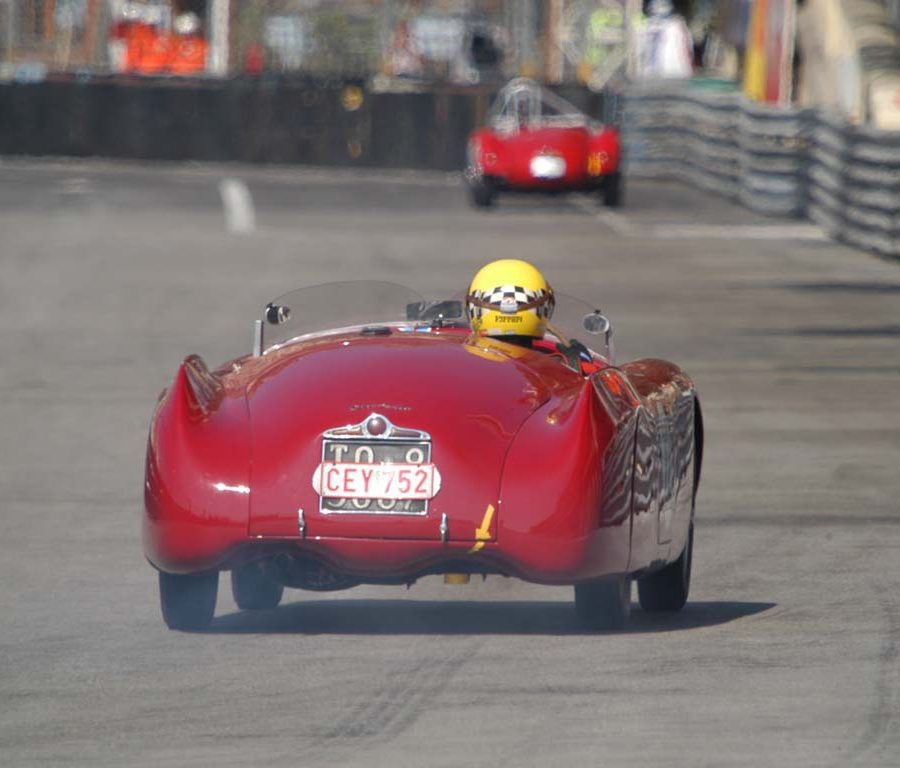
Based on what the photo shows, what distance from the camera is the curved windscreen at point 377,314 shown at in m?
8.13

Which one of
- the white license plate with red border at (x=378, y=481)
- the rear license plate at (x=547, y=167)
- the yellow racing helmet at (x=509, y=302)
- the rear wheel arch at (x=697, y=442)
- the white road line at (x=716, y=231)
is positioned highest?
the yellow racing helmet at (x=509, y=302)

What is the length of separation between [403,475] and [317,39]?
42.6 metres

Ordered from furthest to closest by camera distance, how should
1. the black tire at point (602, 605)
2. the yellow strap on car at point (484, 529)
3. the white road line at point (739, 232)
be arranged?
the white road line at point (739, 232) → the black tire at point (602, 605) → the yellow strap on car at point (484, 529)

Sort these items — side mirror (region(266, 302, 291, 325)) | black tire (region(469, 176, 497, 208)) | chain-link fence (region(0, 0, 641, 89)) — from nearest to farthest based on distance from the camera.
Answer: side mirror (region(266, 302, 291, 325))
black tire (region(469, 176, 497, 208))
chain-link fence (region(0, 0, 641, 89))

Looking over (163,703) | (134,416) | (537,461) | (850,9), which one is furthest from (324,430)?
(850,9)

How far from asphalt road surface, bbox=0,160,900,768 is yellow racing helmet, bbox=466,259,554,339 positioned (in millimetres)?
976

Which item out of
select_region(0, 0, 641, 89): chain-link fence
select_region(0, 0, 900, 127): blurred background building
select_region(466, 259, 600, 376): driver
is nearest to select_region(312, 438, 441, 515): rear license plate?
select_region(466, 259, 600, 376): driver

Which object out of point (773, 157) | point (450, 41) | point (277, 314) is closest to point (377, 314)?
point (277, 314)

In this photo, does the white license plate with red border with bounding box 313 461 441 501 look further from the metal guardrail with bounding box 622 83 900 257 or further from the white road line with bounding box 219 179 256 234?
the white road line with bounding box 219 179 256 234

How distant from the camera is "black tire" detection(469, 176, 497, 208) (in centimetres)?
3167

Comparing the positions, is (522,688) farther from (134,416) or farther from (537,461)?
(134,416)

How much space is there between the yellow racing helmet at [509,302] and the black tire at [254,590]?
1154 millimetres

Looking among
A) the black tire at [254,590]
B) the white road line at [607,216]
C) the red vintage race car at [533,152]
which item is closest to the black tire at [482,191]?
the red vintage race car at [533,152]

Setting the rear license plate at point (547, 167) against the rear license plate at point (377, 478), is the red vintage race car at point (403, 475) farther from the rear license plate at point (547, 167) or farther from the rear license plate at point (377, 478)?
the rear license plate at point (547, 167)
